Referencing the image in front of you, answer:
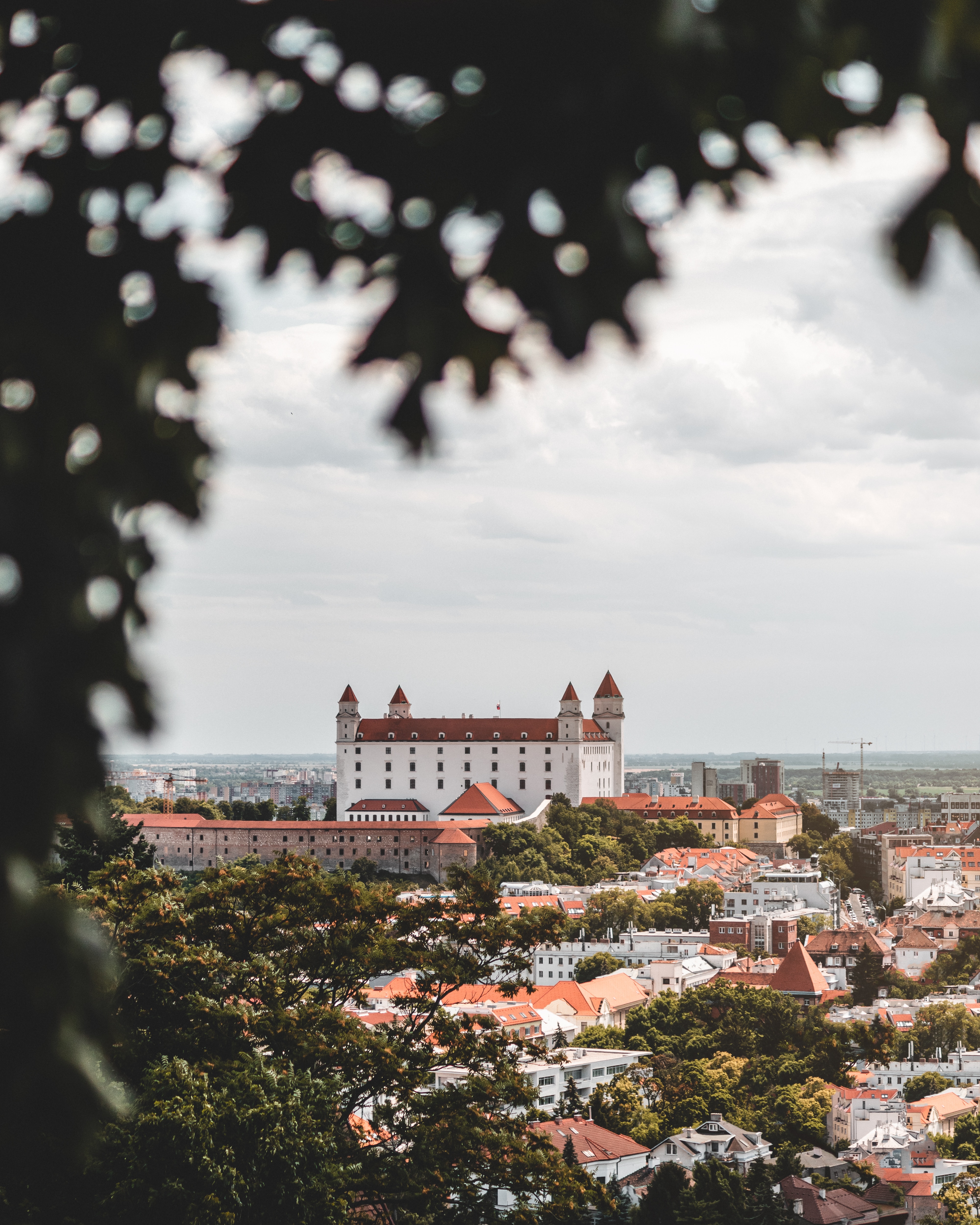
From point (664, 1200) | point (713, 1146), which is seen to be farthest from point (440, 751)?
point (664, 1200)

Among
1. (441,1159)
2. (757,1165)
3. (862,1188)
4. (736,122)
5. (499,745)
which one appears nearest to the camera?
(736,122)

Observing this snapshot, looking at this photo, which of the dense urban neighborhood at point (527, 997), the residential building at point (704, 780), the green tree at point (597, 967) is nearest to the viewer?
the dense urban neighborhood at point (527, 997)

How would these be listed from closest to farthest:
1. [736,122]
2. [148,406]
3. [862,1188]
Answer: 1. [736,122]
2. [148,406]
3. [862,1188]

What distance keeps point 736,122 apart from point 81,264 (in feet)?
2.35

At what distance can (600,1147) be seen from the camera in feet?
115

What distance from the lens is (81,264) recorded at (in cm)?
154

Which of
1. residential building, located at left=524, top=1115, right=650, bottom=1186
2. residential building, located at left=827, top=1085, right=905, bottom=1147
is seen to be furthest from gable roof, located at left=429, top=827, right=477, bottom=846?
residential building, located at left=524, top=1115, right=650, bottom=1186

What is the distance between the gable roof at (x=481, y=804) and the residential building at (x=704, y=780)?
7133cm

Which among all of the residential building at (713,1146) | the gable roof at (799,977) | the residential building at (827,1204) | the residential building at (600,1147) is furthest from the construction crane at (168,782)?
the residential building at (827,1204)

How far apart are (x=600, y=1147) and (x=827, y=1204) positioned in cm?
574

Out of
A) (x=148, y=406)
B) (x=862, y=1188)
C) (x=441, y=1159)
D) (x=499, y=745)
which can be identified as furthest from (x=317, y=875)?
(x=499, y=745)

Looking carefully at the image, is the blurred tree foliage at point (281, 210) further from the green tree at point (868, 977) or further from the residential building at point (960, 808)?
the residential building at point (960, 808)

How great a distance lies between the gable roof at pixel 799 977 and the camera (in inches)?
2178

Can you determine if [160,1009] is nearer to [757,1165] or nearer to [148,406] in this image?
[148,406]
